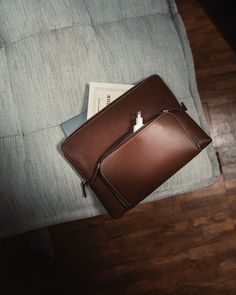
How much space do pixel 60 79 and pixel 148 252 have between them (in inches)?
30.7

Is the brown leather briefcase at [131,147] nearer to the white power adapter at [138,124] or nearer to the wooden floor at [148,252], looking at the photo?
the white power adapter at [138,124]

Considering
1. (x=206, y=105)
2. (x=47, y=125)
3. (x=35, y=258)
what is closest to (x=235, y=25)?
(x=206, y=105)

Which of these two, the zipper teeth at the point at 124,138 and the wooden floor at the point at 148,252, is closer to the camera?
the zipper teeth at the point at 124,138

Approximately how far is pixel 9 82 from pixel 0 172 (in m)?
0.25

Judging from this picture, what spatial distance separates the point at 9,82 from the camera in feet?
3.07

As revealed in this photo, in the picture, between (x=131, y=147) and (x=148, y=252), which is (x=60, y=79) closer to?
(x=131, y=147)

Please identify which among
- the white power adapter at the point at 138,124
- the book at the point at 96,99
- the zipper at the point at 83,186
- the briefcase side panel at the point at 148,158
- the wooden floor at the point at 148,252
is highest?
the book at the point at 96,99

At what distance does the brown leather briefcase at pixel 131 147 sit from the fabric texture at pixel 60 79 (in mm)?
69

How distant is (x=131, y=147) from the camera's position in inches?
32.5

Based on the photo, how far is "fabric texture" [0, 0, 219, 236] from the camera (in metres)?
0.89

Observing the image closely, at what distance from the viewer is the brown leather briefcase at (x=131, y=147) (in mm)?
830

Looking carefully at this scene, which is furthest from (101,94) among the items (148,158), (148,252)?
(148,252)

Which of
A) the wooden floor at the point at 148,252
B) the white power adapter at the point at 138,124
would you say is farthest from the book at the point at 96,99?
the wooden floor at the point at 148,252

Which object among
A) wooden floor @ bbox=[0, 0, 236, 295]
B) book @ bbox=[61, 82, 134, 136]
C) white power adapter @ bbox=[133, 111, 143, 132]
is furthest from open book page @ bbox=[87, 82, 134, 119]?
wooden floor @ bbox=[0, 0, 236, 295]
